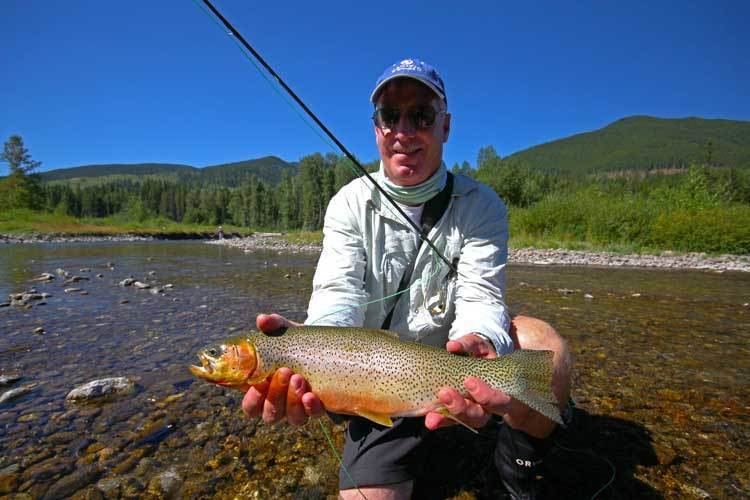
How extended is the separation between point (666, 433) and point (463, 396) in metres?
2.05

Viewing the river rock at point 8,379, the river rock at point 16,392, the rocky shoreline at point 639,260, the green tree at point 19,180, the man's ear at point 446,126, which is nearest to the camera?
the man's ear at point 446,126

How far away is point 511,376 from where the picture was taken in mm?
2283

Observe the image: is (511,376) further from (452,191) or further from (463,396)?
(452,191)

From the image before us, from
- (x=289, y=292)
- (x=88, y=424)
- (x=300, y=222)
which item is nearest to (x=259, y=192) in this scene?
(x=300, y=222)

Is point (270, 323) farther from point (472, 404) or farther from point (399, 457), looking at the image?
point (472, 404)

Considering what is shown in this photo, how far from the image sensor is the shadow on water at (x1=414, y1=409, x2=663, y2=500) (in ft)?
8.36

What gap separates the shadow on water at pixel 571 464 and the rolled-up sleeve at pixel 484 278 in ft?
2.93

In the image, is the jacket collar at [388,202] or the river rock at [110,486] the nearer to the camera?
the river rock at [110,486]

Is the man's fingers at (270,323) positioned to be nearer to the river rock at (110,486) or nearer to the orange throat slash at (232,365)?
the orange throat slash at (232,365)

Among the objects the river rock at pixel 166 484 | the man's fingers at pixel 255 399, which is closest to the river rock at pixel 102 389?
the river rock at pixel 166 484

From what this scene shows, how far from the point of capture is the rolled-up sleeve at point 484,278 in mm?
2637

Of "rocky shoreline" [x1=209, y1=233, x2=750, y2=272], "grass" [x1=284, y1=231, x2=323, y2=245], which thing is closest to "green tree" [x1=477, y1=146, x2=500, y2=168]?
"grass" [x1=284, y1=231, x2=323, y2=245]

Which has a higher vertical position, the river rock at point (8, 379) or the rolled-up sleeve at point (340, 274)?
the rolled-up sleeve at point (340, 274)

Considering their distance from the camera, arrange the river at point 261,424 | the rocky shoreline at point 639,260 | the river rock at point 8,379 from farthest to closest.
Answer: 1. the rocky shoreline at point 639,260
2. the river rock at point 8,379
3. the river at point 261,424
